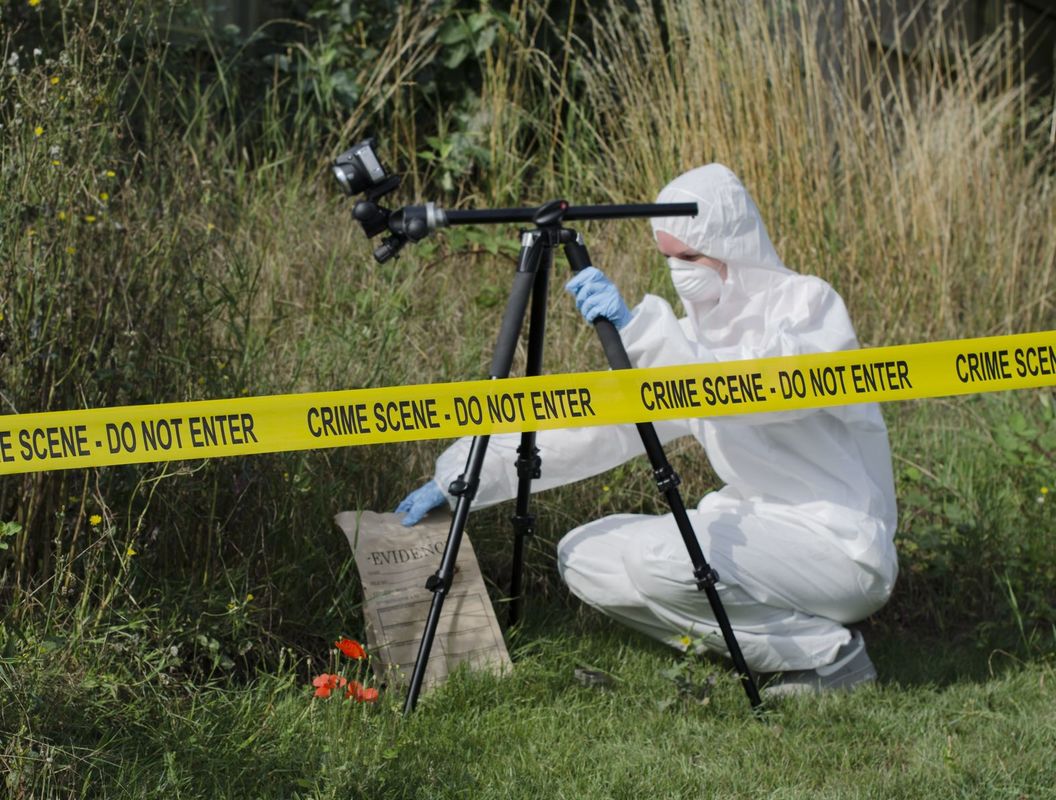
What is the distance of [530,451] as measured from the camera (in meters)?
3.51

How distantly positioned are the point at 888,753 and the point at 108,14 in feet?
9.22

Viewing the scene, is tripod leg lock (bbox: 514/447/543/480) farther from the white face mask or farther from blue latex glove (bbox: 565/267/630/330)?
the white face mask

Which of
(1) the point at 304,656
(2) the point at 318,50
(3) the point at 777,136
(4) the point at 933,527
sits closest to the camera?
(1) the point at 304,656

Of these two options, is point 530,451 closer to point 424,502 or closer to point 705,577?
point 424,502

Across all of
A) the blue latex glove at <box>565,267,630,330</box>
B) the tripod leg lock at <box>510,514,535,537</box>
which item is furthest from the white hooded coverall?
the blue latex glove at <box>565,267,630,330</box>

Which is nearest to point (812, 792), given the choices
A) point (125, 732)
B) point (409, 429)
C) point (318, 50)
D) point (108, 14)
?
point (409, 429)

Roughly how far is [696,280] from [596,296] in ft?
1.89

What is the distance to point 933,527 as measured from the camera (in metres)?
4.66

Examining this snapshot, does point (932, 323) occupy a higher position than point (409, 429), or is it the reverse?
→ point (409, 429)

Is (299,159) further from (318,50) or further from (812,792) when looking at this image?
(812,792)

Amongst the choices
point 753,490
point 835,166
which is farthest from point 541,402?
point 835,166

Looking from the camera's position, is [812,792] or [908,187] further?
[908,187]

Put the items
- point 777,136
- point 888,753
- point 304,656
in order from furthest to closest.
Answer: point 777,136 < point 304,656 < point 888,753

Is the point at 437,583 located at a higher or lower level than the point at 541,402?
lower
